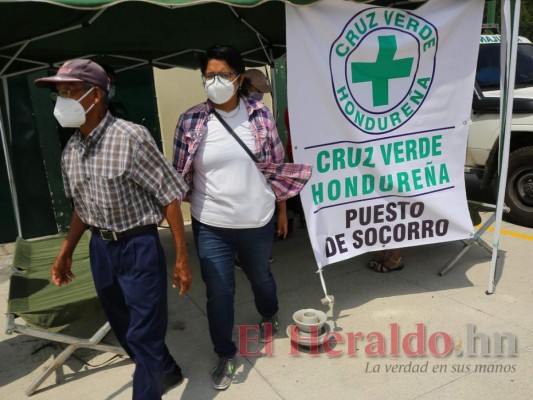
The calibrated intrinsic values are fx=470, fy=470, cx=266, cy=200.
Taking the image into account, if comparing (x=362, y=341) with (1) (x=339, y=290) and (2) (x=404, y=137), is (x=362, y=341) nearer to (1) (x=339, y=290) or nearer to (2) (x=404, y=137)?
(1) (x=339, y=290)

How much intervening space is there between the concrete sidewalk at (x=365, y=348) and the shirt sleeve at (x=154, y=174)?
117 cm

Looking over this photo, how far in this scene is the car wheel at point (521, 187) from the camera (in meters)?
5.11

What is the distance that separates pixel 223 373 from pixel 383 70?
218 centimetres

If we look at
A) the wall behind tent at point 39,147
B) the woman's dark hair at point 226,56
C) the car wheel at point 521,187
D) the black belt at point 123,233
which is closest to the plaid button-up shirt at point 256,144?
the woman's dark hair at point 226,56

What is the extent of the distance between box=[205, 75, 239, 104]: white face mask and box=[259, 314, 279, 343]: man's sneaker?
1.47 m

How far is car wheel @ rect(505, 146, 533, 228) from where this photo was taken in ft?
16.8

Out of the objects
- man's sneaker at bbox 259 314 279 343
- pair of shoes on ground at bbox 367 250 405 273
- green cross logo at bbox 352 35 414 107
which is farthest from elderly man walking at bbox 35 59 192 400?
pair of shoes on ground at bbox 367 250 405 273

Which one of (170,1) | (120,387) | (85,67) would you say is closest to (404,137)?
(170,1)

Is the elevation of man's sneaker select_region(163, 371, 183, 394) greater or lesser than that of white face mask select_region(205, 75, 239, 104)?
lesser

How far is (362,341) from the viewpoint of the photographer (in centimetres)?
301

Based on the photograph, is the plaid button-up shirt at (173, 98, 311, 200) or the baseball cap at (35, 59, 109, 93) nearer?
the baseball cap at (35, 59, 109, 93)

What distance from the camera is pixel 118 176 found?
201cm

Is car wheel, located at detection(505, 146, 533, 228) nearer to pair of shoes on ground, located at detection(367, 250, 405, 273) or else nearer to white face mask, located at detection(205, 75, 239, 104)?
pair of shoes on ground, located at detection(367, 250, 405, 273)

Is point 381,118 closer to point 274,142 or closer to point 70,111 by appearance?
point 274,142
